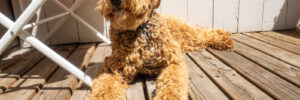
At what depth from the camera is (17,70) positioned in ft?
5.20

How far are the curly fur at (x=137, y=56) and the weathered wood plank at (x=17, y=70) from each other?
23.2 inches

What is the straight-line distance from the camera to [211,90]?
1.16 metres

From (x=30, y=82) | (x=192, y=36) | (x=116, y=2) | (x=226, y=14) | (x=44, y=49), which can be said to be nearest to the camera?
A: (x=116, y=2)

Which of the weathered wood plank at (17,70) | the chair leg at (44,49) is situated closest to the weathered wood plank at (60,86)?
the chair leg at (44,49)

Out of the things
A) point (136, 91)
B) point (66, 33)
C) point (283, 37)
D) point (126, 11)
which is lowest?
point (136, 91)

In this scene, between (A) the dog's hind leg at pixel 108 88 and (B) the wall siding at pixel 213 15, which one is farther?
Answer: (B) the wall siding at pixel 213 15

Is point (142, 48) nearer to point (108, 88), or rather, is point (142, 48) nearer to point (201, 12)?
point (108, 88)

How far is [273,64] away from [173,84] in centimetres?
81

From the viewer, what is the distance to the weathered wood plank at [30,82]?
3.88 ft

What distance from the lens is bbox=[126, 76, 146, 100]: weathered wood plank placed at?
114 centimetres

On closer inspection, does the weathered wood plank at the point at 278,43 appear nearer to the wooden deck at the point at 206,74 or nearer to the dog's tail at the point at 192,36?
the wooden deck at the point at 206,74

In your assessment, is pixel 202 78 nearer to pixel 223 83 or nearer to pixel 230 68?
pixel 223 83

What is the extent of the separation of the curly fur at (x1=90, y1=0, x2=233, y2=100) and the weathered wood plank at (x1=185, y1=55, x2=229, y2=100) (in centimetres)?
8

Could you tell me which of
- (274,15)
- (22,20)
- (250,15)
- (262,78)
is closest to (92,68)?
(22,20)
